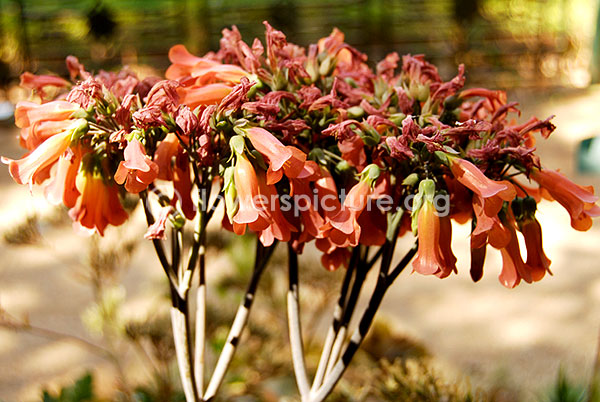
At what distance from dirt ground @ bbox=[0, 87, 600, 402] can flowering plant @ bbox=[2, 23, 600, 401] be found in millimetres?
1160

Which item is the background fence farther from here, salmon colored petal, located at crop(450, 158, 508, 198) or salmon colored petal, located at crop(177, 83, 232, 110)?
salmon colored petal, located at crop(450, 158, 508, 198)

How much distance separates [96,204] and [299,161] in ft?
0.90

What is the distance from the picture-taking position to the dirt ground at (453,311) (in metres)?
2.11

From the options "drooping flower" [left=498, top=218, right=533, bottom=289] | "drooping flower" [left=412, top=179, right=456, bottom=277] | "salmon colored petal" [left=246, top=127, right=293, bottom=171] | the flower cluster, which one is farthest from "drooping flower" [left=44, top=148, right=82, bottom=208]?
"drooping flower" [left=498, top=218, right=533, bottom=289]

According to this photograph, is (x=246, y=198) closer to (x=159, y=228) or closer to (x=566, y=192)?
(x=159, y=228)

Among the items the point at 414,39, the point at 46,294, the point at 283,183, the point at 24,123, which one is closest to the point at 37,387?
the point at 46,294

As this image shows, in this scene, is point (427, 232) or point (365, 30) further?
point (365, 30)

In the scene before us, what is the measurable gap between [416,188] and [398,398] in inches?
21.9

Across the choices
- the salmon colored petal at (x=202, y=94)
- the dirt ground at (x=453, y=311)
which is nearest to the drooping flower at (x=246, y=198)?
the salmon colored petal at (x=202, y=94)

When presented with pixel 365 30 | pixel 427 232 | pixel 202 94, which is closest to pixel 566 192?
pixel 427 232

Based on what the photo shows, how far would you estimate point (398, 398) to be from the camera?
109 centimetres

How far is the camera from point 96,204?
2.46 feet

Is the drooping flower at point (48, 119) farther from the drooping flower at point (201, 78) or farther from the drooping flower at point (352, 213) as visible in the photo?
the drooping flower at point (352, 213)

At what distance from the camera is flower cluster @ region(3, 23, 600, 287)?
64 cm
